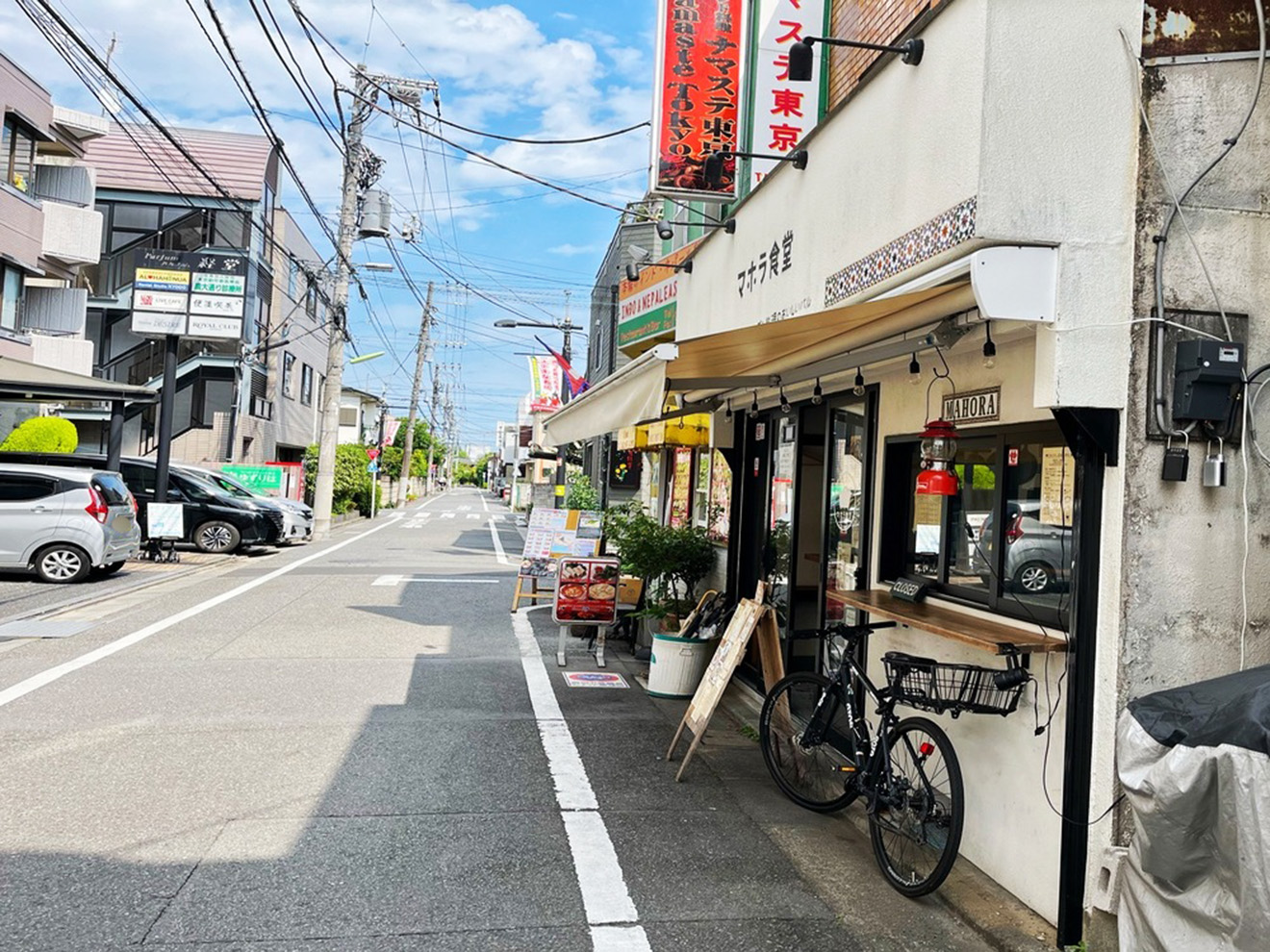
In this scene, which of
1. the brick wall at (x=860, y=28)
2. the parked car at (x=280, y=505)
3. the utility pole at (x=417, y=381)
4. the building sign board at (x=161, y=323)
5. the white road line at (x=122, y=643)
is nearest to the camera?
the brick wall at (x=860, y=28)

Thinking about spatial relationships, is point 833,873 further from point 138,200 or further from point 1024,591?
point 138,200

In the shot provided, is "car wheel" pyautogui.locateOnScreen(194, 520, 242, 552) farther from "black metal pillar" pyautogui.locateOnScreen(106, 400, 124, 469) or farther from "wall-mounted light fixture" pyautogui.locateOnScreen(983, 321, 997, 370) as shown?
"wall-mounted light fixture" pyautogui.locateOnScreen(983, 321, 997, 370)

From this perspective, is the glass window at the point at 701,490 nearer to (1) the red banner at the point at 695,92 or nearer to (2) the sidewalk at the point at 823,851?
(2) the sidewalk at the point at 823,851

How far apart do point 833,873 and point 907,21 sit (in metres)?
5.17

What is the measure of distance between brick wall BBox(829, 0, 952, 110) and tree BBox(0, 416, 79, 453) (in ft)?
62.6

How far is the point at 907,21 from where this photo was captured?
617 cm

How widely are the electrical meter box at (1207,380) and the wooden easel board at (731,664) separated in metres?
2.82

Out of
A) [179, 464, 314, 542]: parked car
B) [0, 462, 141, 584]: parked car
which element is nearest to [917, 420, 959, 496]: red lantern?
[0, 462, 141, 584]: parked car

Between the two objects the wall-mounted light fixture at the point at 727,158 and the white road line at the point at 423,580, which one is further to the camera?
the white road line at the point at 423,580

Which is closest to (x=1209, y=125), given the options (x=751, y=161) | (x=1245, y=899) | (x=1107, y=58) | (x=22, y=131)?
(x=1107, y=58)

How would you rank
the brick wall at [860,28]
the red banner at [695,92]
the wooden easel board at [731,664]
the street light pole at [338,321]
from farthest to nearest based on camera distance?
the street light pole at [338,321]
the red banner at [695,92]
the brick wall at [860,28]
the wooden easel board at [731,664]

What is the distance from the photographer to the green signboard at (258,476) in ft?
83.4

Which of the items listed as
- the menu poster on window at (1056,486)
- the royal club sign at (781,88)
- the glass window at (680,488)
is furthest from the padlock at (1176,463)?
the glass window at (680,488)

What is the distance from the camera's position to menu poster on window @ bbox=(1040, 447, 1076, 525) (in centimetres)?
411
